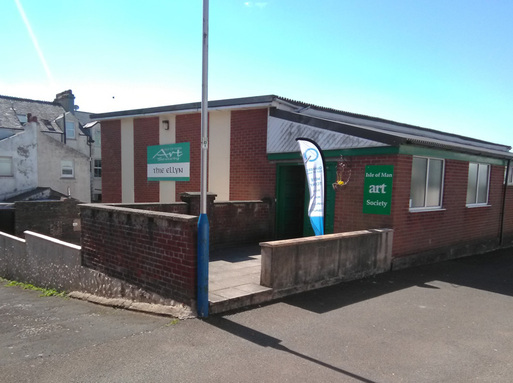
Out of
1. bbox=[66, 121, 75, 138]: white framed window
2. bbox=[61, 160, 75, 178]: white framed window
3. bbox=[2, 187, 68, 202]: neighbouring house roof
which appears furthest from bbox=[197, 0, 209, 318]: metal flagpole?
bbox=[66, 121, 75, 138]: white framed window

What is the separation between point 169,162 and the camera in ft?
43.8

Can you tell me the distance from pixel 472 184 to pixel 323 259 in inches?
252

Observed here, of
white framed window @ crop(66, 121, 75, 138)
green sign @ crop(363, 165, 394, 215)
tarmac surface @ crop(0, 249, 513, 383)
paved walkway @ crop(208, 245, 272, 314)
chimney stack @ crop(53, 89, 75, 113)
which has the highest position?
chimney stack @ crop(53, 89, 75, 113)

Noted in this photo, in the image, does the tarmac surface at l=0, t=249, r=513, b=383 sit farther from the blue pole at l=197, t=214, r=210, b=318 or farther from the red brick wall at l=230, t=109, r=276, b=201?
the red brick wall at l=230, t=109, r=276, b=201

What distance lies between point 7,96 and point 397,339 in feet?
126

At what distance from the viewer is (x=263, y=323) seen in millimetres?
4762

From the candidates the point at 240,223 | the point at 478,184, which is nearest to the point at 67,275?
the point at 240,223

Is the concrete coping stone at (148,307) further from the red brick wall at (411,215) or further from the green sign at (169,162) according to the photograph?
the green sign at (169,162)

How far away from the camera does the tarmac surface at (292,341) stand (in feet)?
11.8

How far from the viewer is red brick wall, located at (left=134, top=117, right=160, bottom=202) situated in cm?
1395

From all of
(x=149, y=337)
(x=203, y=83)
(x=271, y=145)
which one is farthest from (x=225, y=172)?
(x=149, y=337)

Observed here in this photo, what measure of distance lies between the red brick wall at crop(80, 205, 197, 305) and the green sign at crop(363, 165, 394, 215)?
4.40 m

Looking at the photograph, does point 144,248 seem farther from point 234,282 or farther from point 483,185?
point 483,185

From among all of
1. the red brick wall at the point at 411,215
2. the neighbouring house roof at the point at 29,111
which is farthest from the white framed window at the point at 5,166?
the red brick wall at the point at 411,215
